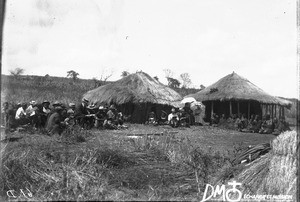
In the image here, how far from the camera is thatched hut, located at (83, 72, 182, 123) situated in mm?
18812

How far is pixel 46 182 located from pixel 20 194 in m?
0.34

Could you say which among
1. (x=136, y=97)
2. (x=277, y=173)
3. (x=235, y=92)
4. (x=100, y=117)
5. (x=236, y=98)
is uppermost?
(x=235, y=92)

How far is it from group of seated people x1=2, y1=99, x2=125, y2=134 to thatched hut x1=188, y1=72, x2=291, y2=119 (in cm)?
783

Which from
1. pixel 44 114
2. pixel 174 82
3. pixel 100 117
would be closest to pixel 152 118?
pixel 100 117

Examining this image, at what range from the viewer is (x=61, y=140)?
23.2 feet

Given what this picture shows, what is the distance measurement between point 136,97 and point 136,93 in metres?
0.34

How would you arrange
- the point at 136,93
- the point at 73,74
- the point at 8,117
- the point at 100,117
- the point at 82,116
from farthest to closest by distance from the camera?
the point at 73,74
the point at 136,93
the point at 100,117
the point at 82,116
the point at 8,117

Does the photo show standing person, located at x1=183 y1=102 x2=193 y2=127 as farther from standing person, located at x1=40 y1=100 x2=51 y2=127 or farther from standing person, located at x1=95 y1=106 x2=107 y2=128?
standing person, located at x1=40 y1=100 x2=51 y2=127

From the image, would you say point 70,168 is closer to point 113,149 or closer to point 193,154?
point 113,149

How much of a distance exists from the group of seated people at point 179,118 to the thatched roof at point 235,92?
1.27m

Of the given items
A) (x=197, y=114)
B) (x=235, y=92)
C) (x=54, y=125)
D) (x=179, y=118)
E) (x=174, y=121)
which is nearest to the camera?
(x=54, y=125)

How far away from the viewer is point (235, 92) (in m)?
19.9

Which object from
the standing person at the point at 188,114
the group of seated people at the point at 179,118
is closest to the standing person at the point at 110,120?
the group of seated people at the point at 179,118

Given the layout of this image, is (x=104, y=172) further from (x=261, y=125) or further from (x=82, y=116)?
(x=261, y=125)
